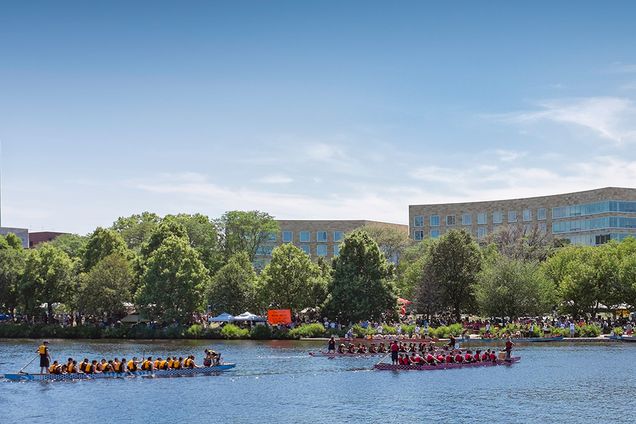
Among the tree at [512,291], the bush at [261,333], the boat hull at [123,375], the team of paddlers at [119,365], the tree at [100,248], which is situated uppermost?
the tree at [100,248]

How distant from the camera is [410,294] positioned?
419 ft

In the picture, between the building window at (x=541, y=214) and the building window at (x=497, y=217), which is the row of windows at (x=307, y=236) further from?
the building window at (x=541, y=214)

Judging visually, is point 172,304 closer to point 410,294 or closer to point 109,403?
point 410,294

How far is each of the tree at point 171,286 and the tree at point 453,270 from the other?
28.0 metres

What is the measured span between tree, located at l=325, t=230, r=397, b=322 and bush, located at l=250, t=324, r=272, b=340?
728 cm

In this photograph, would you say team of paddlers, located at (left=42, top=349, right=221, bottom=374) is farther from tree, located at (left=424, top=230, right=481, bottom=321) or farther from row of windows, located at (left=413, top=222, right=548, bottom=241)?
row of windows, located at (left=413, top=222, right=548, bottom=241)

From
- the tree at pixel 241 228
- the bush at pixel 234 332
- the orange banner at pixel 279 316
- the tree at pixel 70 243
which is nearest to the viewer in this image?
the bush at pixel 234 332

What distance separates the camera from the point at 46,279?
118 m

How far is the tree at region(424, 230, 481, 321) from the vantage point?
108 m

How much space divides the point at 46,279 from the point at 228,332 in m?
29.2

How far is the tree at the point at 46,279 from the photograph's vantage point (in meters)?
118

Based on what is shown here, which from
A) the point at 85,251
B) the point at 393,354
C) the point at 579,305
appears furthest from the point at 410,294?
the point at 393,354

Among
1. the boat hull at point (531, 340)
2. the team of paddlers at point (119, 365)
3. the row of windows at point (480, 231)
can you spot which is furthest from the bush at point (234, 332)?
the row of windows at point (480, 231)

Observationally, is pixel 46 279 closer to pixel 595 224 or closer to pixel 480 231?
pixel 480 231
